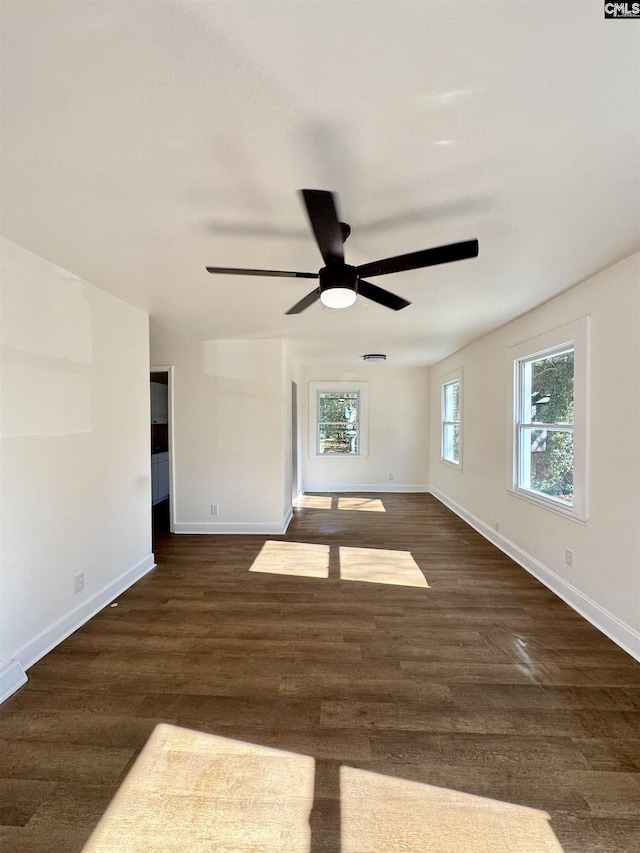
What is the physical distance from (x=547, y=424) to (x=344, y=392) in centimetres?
433

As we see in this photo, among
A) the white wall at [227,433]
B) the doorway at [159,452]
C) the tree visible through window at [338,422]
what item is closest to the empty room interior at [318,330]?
the white wall at [227,433]

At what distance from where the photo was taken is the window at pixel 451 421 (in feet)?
20.1

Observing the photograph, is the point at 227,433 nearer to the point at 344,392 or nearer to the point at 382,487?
the point at 344,392

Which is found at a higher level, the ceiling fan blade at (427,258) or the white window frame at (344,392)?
the ceiling fan blade at (427,258)

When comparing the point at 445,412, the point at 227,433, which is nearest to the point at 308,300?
the point at 227,433

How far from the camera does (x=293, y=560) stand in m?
3.91

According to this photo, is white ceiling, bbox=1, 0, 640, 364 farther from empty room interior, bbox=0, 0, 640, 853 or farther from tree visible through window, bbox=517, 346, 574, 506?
tree visible through window, bbox=517, 346, 574, 506

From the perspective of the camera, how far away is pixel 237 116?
1263 mm

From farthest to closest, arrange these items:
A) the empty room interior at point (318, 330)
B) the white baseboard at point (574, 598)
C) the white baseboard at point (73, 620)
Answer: the white baseboard at point (574, 598)
the white baseboard at point (73, 620)
the empty room interior at point (318, 330)

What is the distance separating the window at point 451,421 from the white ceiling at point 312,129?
12.4 feet

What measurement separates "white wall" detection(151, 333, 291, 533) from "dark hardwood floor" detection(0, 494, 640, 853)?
1455mm

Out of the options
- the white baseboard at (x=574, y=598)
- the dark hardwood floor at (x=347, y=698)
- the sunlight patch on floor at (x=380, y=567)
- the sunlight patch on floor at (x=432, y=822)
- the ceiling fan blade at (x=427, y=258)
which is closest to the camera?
the sunlight patch on floor at (x=432, y=822)

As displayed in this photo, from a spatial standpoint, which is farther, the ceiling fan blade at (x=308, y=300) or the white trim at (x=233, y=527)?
the white trim at (x=233, y=527)

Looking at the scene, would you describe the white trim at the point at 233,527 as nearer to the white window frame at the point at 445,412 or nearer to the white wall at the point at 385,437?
the white wall at the point at 385,437
